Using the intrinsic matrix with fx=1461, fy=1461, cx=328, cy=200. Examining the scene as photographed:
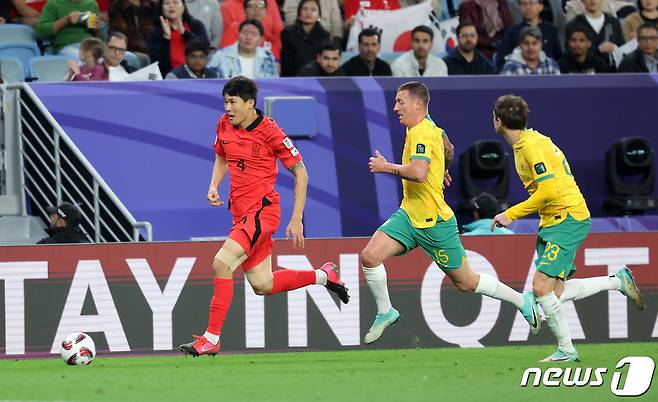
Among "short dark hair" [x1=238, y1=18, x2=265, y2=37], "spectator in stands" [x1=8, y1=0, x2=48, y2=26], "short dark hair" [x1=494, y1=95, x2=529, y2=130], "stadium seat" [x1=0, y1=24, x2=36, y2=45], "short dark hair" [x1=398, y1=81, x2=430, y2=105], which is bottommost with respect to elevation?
"short dark hair" [x1=494, y1=95, x2=529, y2=130]

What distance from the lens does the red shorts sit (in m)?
10.6

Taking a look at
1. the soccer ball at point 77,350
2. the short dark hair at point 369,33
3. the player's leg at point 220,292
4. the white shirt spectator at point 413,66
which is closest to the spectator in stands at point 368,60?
the short dark hair at point 369,33

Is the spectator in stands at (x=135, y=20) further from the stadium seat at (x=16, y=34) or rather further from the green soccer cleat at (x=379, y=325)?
the green soccer cleat at (x=379, y=325)

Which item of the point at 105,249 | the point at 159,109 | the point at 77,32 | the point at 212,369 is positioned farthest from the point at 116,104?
the point at 212,369

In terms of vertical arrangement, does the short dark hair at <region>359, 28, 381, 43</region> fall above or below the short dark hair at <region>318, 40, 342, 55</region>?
above

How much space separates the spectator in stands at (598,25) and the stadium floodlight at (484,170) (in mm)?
2461

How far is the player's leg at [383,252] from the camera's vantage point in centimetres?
1096

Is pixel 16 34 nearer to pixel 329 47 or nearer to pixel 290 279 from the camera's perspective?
pixel 329 47

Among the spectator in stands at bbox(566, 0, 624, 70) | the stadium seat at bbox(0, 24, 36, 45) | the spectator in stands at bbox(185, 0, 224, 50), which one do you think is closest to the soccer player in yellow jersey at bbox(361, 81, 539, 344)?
the spectator in stands at bbox(185, 0, 224, 50)

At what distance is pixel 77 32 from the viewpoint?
15.9 meters

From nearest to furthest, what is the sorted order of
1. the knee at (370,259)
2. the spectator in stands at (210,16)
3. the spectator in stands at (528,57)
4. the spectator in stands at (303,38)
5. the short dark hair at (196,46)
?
the knee at (370,259)
the short dark hair at (196,46)
the spectator in stands at (528,57)
the spectator in stands at (303,38)
the spectator in stands at (210,16)

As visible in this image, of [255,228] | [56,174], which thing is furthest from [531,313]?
[56,174]

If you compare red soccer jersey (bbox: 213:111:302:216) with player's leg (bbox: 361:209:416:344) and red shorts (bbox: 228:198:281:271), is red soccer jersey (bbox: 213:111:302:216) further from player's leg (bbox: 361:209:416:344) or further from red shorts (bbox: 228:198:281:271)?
player's leg (bbox: 361:209:416:344)

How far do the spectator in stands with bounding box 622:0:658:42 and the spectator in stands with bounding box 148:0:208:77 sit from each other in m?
5.36
